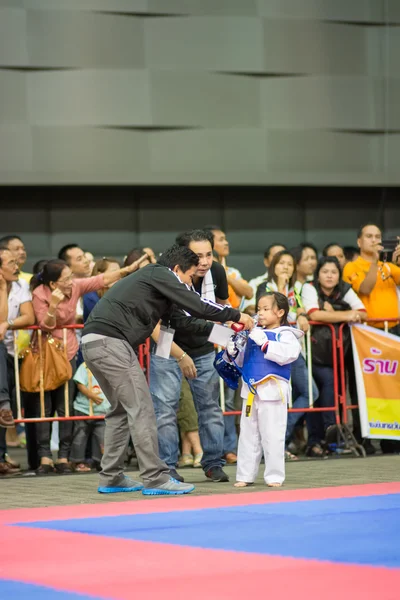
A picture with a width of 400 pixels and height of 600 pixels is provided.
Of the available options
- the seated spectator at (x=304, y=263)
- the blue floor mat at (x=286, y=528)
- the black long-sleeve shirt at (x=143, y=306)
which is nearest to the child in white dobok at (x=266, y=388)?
the black long-sleeve shirt at (x=143, y=306)

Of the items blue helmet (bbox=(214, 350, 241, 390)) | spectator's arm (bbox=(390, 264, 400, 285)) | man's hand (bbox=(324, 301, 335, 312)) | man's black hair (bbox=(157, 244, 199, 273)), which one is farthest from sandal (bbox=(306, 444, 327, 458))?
man's black hair (bbox=(157, 244, 199, 273))

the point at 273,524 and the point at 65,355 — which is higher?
the point at 65,355

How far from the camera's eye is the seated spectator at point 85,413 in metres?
9.70

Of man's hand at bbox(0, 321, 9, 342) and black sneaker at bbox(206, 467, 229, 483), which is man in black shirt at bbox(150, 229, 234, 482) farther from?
man's hand at bbox(0, 321, 9, 342)

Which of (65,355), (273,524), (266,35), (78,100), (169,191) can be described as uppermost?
(266,35)

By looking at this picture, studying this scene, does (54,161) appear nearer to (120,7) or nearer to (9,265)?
(120,7)

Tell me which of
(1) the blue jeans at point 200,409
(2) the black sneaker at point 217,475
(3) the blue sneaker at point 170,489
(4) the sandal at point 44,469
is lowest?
(4) the sandal at point 44,469

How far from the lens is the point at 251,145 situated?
1577cm

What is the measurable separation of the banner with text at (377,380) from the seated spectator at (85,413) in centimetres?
245

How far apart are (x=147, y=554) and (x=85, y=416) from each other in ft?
15.6

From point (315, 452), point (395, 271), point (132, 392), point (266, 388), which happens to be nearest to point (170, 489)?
point (132, 392)

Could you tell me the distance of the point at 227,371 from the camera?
319 inches

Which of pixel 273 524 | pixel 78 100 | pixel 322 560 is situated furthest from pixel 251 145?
pixel 322 560

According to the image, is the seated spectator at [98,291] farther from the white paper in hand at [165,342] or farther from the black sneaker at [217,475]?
the black sneaker at [217,475]
